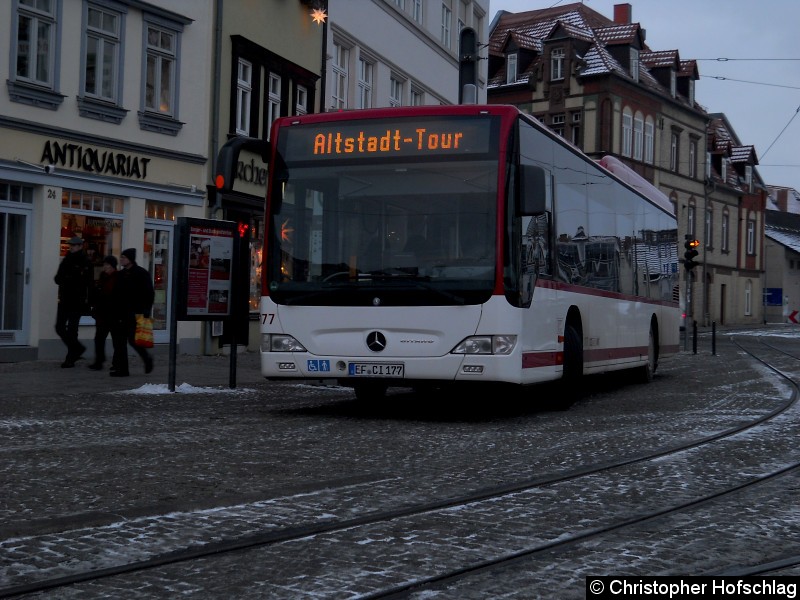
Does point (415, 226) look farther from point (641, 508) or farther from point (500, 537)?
point (500, 537)

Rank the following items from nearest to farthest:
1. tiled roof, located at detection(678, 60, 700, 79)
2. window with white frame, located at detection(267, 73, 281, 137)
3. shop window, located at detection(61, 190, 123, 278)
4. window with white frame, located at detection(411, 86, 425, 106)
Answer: shop window, located at detection(61, 190, 123, 278) < window with white frame, located at detection(267, 73, 281, 137) < window with white frame, located at detection(411, 86, 425, 106) < tiled roof, located at detection(678, 60, 700, 79)

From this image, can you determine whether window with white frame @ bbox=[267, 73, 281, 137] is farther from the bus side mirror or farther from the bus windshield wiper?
the bus side mirror

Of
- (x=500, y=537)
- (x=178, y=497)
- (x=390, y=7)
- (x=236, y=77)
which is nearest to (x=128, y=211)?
(x=236, y=77)

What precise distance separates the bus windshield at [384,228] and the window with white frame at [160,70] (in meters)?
11.1

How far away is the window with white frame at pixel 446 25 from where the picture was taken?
38812mm

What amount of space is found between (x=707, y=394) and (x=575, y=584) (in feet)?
40.1

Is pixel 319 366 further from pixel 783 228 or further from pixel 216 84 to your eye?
pixel 783 228

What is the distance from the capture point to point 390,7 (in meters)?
33.0

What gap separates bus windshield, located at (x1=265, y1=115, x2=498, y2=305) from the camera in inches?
462

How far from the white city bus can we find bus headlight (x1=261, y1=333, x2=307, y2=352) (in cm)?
1

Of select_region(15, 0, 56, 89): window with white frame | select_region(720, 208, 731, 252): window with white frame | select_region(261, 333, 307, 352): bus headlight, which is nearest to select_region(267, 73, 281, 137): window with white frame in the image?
select_region(15, 0, 56, 89): window with white frame

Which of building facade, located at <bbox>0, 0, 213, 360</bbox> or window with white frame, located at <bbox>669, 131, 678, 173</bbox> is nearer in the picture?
building facade, located at <bbox>0, 0, 213, 360</bbox>

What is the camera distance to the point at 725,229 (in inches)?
2869

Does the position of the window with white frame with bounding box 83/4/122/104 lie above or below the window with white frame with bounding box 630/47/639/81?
below
